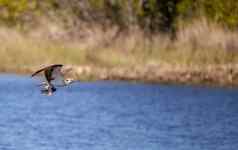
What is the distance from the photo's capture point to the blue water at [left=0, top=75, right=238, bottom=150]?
20.0 m

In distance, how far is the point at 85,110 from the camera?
26.0 m

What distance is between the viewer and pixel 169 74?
30531 mm

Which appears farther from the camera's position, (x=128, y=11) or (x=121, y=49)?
(x=128, y=11)

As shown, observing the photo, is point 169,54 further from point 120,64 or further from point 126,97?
point 126,97

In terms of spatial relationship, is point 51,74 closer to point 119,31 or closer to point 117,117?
point 117,117

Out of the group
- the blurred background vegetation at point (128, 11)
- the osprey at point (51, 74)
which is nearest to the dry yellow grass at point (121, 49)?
the blurred background vegetation at point (128, 11)

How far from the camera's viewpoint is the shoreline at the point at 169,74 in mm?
30328

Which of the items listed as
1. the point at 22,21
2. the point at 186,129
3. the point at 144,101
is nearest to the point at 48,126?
the point at 186,129

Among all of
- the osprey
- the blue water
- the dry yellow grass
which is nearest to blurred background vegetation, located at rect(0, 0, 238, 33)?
the dry yellow grass

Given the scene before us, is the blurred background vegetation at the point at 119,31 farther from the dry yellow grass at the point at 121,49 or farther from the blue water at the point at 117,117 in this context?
the blue water at the point at 117,117

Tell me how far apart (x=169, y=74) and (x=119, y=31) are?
5.52 meters

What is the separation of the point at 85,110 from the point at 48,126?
12.4 feet

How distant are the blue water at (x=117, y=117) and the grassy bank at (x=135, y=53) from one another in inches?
20.8

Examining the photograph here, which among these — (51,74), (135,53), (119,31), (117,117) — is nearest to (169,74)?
(135,53)
